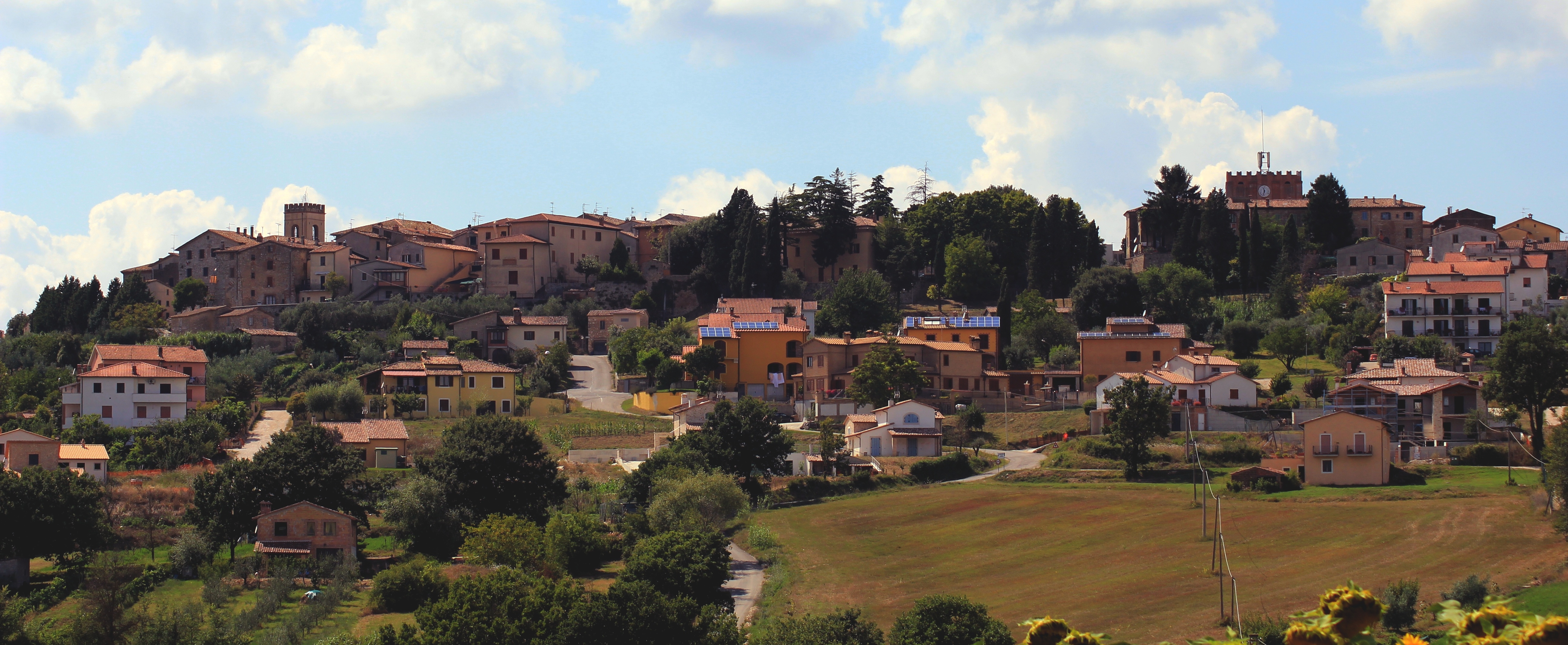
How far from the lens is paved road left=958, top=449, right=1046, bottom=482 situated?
50.9m

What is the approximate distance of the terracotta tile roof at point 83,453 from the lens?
50156mm

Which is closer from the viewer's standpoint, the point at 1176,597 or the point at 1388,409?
the point at 1176,597

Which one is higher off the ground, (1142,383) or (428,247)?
(428,247)

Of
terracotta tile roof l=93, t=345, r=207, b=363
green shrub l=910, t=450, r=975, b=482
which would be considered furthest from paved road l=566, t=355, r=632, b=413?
green shrub l=910, t=450, r=975, b=482

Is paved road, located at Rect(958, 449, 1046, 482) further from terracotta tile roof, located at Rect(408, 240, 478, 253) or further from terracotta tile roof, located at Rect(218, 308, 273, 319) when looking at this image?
terracotta tile roof, located at Rect(408, 240, 478, 253)

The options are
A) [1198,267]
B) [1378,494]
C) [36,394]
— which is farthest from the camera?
[1198,267]

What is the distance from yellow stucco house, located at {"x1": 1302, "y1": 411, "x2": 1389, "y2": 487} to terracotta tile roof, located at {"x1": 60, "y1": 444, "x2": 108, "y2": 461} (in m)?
40.9

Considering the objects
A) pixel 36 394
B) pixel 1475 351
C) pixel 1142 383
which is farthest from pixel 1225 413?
pixel 36 394

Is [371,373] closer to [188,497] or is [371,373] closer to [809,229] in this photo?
[188,497]

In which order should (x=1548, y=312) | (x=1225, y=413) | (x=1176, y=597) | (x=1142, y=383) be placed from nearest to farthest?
1. (x=1176, y=597)
2. (x=1142, y=383)
3. (x=1225, y=413)
4. (x=1548, y=312)

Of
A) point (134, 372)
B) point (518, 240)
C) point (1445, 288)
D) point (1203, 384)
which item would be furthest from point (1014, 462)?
point (518, 240)

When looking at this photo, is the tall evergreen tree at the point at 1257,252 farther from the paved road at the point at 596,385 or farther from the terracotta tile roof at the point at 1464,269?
the paved road at the point at 596,385

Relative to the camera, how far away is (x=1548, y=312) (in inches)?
2680

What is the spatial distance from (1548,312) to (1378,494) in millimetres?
31109
